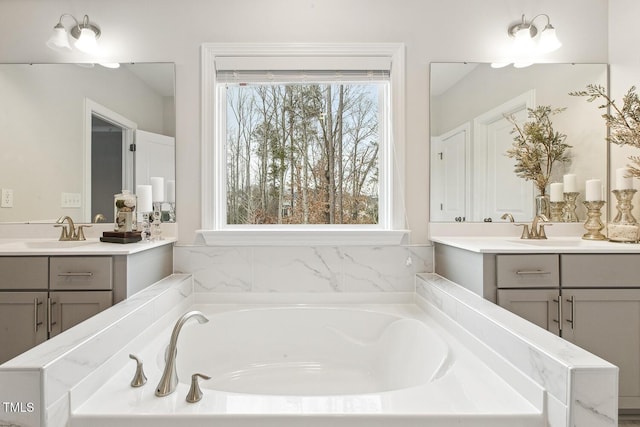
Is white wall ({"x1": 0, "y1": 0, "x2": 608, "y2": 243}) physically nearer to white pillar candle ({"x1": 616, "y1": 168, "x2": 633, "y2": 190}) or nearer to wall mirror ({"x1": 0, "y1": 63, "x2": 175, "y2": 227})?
wall mirror ({"x1": 0, "y1": 63, "x2": 175, "y2": 227})

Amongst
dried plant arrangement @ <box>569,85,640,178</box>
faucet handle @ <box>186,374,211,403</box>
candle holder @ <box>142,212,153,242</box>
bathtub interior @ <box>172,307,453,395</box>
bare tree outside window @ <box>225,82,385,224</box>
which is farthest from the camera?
bare tree outside window @ <box>225,82,385,224</box>

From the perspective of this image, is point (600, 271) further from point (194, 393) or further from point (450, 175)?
point (194, 393)

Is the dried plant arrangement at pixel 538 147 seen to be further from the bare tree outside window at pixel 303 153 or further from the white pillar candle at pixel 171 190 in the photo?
the white pillar candle at pixel 171 190

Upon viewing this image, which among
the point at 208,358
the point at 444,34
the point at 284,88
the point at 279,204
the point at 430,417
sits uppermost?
the point at 444,34

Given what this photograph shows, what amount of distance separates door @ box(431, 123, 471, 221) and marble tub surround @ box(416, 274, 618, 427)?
90 centimetres

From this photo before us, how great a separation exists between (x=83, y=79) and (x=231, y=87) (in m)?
0.88

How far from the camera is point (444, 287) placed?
5.90 feet

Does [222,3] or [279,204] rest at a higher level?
[222,3]

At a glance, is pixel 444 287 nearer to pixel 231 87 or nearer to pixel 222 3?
pixel 231 87

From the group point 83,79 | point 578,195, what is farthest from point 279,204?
point 578,195

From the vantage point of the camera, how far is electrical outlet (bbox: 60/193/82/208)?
6.91ft

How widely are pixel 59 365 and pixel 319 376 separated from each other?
1.22 m

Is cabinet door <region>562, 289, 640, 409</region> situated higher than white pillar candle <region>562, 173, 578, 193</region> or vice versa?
white pillar candle <region>562, 173, 578, 193</region>

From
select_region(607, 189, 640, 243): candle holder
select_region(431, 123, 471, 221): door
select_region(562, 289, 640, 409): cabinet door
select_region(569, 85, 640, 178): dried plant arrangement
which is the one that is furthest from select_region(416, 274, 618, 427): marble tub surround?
select_region(569, 85, 640, 178): dried plant arrangement
